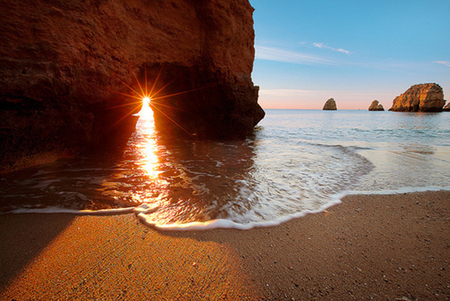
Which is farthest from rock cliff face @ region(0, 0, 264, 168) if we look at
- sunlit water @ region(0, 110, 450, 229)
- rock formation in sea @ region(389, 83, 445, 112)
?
rock formation in sea @ region(389, 83, 445, 112)

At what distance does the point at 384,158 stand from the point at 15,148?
8336mm

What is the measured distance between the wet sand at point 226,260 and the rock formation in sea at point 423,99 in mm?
71769

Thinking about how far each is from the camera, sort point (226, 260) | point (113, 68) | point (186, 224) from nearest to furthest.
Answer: point (226, 260), point (186, 224), point (113, 68)

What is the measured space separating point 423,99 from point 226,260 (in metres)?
74.6

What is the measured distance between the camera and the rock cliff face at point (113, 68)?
3389mm

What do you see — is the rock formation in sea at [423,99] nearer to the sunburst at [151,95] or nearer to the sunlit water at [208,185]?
the sunlit water at [208,185]

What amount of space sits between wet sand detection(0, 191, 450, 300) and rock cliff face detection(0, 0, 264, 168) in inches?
97.8

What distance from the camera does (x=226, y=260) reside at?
1.58 metres

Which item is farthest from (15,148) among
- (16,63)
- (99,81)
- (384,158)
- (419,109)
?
(419,109)

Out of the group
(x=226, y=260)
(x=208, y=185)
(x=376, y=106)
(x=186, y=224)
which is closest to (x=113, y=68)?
(x=208, y=185)

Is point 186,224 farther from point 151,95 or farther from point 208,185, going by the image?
point 151,95

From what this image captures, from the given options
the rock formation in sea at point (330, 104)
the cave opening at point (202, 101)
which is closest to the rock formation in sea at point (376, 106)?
the rock formation in sea at point (330, 104)

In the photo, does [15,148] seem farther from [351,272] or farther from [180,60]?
[351,272]

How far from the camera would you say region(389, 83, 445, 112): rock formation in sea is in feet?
167
